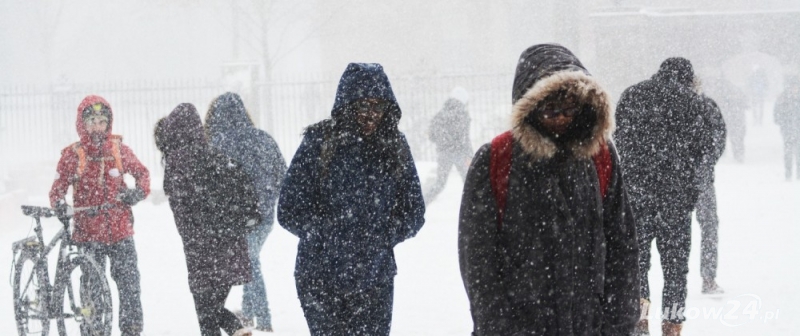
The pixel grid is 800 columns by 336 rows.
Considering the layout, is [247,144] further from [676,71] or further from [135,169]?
[676,71]

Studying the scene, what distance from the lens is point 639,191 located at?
215 inches

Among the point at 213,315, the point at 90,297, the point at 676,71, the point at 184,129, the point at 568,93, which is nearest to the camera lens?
the point at 568,93

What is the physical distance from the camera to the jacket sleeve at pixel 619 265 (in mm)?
2814

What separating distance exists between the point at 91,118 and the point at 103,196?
54 centimetres

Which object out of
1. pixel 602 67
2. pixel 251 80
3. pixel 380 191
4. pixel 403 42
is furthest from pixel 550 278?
pixel 403 42

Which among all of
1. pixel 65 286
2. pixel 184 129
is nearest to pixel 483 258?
pixel 184 129

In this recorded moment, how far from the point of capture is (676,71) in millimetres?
5535

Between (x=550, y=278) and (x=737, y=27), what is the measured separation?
26.4 m

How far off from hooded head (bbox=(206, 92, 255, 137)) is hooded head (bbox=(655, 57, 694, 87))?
9.61 ft

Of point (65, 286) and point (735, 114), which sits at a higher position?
point (735, 114)

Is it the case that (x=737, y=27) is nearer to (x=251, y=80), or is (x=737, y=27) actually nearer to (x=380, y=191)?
(x=251, y=80)

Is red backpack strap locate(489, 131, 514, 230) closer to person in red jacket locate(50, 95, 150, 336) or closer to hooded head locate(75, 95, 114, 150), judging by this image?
person in red jacket locate(50, 95, 150, 336)

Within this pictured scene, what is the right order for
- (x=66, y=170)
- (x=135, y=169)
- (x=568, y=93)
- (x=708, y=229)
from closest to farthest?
1. (x=568, y=93)
2. (x=66, y=170)
3. (x=135, y=169)
4. (x=708, y=229)

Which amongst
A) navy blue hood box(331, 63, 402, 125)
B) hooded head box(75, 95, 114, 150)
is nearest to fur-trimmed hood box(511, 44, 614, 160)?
navy blue hood box(331, 63, 402, 125)
